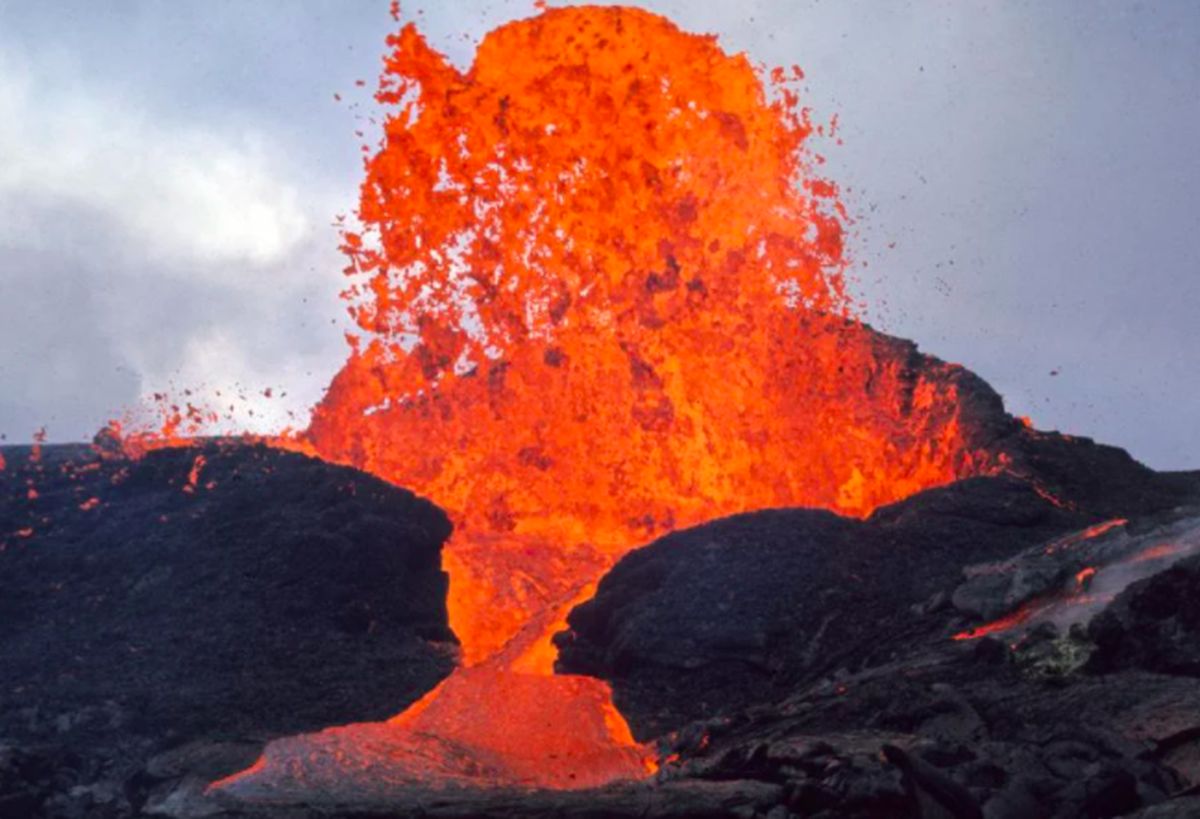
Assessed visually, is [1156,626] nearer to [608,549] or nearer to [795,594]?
[795,594]

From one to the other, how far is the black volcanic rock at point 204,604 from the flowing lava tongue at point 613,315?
4731mm

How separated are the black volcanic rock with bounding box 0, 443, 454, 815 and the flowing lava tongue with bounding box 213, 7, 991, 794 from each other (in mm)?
4731

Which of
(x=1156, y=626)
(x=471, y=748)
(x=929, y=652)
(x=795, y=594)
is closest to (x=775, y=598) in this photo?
(x=795, y=594)

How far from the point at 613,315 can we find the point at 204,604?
1177 cm

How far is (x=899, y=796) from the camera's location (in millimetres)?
7188

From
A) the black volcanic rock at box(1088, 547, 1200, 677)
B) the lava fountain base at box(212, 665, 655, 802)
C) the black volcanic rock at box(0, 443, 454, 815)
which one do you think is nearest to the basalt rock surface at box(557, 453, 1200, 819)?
the black volcanic rock at box(1088, 547, 1200, 677)

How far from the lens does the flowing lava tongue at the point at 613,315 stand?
22.6 metres

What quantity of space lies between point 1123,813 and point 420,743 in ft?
23.8

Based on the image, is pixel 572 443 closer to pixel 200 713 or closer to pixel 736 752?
pixel 200 713

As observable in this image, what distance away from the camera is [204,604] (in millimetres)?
15273

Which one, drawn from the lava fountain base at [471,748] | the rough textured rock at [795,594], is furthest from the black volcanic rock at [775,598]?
the lava fountain base at [471,748]

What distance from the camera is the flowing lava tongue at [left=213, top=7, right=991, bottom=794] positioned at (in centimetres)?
2259

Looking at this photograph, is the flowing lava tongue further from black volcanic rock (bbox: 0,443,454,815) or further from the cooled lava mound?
black volcanic rock (bbox: 0,443,454,815)

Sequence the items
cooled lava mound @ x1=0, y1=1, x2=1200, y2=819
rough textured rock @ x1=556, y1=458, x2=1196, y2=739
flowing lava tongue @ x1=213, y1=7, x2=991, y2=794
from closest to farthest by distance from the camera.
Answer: cooled lava mound @ x1=0, y1=1, x2=1200, y2=819, rough textured rock @ x1=556, y1=458, x2=1196, y2=739, flowing lava tongue @ x1=213, y1=7, x2=991, y2=794
